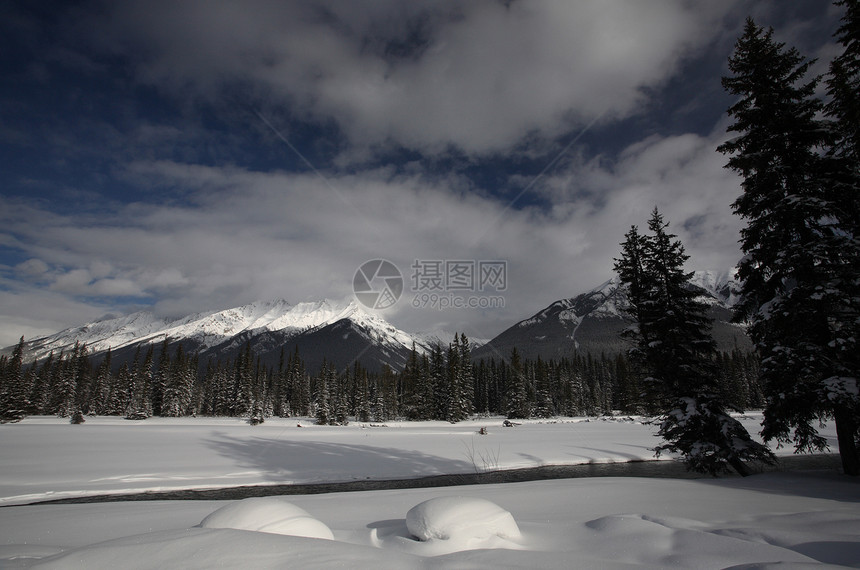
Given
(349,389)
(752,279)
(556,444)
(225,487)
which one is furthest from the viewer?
(349,389)

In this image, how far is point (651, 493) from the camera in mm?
9883

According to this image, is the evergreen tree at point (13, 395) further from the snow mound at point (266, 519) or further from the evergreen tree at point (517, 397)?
the evergreen tree at point (517, 397)

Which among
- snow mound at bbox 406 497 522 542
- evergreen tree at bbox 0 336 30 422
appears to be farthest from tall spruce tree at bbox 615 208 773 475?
evergreen tree at bbox 0 336 30 422

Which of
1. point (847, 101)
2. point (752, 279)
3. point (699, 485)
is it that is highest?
point (847, 101)

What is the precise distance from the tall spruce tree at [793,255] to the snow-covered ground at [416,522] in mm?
2163

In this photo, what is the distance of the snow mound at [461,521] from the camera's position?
521cm

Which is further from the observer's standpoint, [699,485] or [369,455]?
[369,455]

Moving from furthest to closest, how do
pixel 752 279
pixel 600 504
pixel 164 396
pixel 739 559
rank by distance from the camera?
pixel 164 396 < pixel 752 279 < pixel 600 504 < pixel 739 559

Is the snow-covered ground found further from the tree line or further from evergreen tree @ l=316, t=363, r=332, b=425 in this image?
evergreen tree @ l=316, t=363, r=332, b=425

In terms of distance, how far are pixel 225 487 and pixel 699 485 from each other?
712 inches

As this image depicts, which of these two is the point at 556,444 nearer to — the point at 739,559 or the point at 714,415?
the point at 714,415

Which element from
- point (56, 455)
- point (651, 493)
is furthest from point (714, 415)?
point (56, 455)

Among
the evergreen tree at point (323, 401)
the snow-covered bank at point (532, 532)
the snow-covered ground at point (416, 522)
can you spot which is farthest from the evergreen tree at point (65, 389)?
the snow-covered bank at point (532, 532)

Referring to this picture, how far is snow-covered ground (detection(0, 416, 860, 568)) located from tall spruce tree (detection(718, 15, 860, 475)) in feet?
7.10
